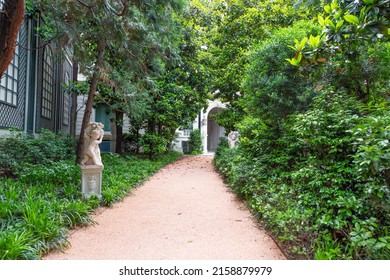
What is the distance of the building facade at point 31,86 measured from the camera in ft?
21.7

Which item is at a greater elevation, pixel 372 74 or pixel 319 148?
pixel 372 74

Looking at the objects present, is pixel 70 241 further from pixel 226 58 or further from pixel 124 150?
pixel 124 150

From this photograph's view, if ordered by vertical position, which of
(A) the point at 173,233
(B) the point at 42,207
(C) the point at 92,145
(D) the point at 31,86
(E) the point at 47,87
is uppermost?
(E) the point at 47,87

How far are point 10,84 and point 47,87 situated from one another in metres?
2.79

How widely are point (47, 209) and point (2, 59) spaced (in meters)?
2.23

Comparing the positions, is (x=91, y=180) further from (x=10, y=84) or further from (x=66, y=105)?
(x=66, y=105)

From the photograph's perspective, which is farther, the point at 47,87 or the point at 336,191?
the point at 47,87

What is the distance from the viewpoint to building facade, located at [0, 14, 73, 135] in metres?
6.62

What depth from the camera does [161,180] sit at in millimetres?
7406

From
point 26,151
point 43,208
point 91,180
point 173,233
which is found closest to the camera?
point 43,208

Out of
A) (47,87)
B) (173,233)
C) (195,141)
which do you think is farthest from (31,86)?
(195,141)

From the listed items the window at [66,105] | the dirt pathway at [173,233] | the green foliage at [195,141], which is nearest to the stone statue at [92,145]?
the dirt pathway at [173,233]

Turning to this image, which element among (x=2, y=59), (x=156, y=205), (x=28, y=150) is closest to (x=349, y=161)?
(x=156, y=205)

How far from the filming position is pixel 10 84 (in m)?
6.82
